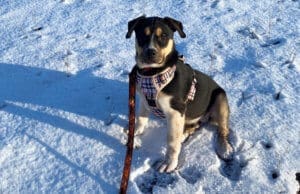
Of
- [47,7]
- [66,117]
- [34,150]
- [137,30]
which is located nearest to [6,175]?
[34,150]

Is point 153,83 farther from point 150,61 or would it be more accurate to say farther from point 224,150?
point 224,150

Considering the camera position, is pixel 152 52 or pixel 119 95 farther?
pixel 119 95

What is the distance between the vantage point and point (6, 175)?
18.1ft

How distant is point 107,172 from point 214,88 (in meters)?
1.82

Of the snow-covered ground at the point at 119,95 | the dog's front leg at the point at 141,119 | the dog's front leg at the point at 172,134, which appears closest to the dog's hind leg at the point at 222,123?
the snow-covered ground at the point at 119,95

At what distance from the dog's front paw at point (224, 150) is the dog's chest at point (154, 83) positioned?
0.99 metres

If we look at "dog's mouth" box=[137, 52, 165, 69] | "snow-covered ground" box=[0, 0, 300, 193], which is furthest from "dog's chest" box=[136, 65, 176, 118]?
"snow-covered ground" box=[0, 0, 300, 193]

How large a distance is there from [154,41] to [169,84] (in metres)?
0.53

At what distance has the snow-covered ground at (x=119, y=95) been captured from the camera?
5.36m

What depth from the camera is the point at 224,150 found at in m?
5.58

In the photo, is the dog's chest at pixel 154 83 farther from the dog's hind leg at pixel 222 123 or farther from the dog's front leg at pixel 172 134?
the dog's hind leg at pixel 222 123

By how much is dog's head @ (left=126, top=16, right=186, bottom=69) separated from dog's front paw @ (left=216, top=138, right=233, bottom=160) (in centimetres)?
132

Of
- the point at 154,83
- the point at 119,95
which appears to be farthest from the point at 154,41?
the point at 119,95

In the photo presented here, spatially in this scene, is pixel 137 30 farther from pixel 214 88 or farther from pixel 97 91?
pixel 97 91
